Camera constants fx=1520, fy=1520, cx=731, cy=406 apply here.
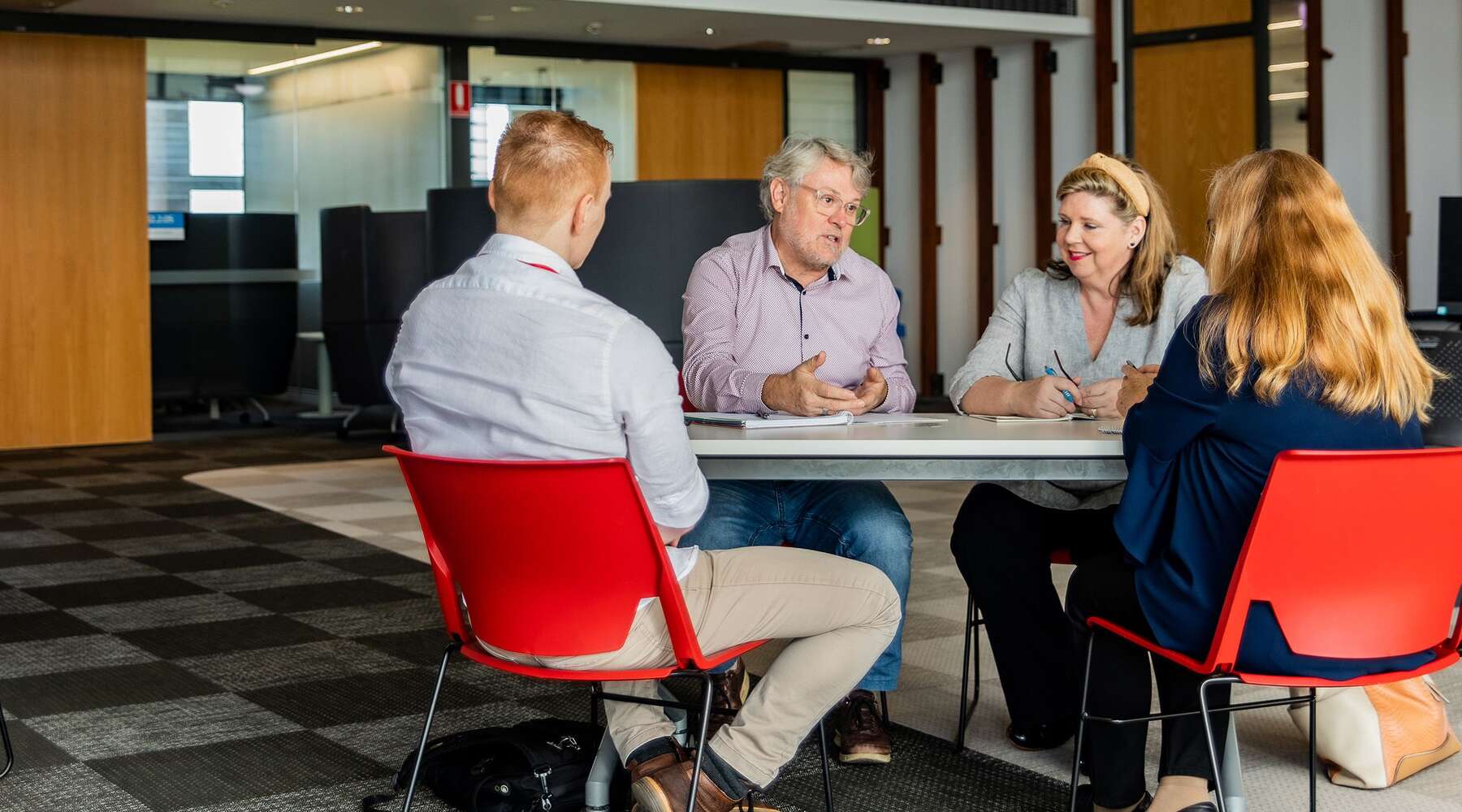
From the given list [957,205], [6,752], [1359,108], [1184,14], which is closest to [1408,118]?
[1359,108]

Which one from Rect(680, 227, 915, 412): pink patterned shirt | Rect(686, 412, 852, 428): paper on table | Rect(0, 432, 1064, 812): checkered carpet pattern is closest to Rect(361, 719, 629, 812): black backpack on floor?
Rect(0, 432, 1064, 812): checkered carpet pattern

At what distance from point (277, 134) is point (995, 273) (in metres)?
5.23

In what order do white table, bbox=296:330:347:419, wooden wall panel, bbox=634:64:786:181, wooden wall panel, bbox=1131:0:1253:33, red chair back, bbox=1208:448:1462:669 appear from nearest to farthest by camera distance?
red chair back, bbox=1208:448:1462:669
wooden wall panel, bbox=1131:0:1253:33
white table, bbox=296:330:347:419
wooden wall panel, bbox=634:64:786:181

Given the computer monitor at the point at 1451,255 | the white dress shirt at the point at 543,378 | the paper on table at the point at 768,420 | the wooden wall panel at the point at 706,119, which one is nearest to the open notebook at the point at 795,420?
the paper on table at the point at 768,420

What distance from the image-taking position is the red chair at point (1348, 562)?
203 centimetres

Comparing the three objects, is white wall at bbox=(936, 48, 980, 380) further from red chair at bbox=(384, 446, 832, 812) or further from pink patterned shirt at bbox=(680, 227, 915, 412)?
red chair at bbox=(384, 446, 832, 812)

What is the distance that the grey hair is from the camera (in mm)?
3344

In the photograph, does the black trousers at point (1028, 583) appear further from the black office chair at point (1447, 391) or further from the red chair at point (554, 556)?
the black office chair at point (1447, 391)

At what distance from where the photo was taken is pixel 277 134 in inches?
391

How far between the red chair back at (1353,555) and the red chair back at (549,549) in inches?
32.1

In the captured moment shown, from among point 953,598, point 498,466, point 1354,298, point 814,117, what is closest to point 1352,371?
point 1354,298

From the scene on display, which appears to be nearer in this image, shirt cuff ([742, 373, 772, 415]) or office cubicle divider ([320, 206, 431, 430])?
shirt cuff ([742, 373, 772, 415])

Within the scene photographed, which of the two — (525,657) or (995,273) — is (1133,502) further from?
(995,273)

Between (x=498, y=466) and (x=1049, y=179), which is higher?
(x=1049, y=179)
